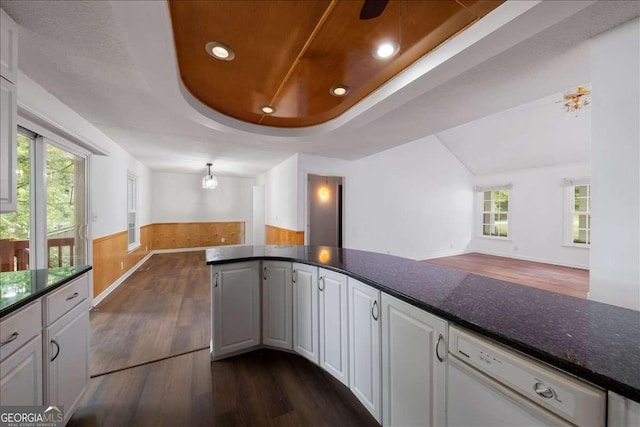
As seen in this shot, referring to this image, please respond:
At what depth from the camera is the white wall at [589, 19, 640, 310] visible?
133 centimetres

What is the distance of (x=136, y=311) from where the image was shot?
312cm

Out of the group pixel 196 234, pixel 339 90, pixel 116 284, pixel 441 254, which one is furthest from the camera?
pixel 196 234

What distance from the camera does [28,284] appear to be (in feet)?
4.33

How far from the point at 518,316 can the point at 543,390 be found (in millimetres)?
284

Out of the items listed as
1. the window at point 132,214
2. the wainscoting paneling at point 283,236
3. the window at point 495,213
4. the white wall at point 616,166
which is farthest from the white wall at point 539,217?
the window at point 132,214

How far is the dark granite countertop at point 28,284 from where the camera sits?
109cm

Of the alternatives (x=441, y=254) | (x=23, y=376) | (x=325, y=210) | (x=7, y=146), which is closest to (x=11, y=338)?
(x=23, y=376)

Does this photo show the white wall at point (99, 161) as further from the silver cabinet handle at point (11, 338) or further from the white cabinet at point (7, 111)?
the silver cabinet handle at point (11, 338)

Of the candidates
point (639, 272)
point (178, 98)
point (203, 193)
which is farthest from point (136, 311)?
point (203, 193)

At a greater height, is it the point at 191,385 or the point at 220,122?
the point at 220,122

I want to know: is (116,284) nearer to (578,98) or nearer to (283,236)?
(283,236)

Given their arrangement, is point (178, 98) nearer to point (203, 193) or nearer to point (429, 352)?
point (429, 352)

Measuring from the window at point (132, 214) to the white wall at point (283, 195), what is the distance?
287 cm

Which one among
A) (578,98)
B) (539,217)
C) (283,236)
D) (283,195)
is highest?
(578,98)
